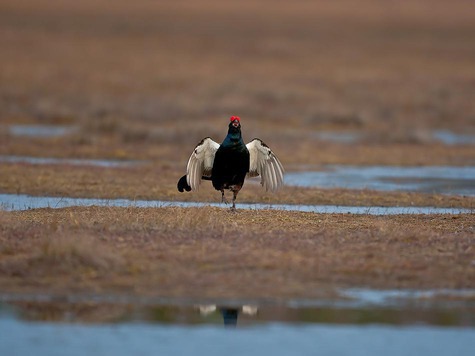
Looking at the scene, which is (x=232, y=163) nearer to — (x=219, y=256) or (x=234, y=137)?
(x=234, y=137)

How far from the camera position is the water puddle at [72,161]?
26.5m

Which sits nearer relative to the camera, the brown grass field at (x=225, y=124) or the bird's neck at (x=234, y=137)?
the brown grass field at (x=225, y=124)

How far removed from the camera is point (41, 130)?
36188 millimetres

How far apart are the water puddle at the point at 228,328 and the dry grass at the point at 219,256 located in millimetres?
380

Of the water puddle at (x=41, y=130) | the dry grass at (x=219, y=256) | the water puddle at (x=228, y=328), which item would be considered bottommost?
the water puddle at (x=228, y=328)

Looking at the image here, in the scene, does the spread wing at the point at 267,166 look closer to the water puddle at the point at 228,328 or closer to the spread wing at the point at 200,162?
the spread wing at the point at 200,162

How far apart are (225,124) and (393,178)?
45.2 feet

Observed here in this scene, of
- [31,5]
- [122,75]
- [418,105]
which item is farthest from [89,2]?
Result: [418,105]

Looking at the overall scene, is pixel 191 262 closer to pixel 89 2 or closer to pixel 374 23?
pixel 374 23

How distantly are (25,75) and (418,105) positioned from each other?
22103mm

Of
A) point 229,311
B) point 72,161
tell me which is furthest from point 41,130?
point 229,311

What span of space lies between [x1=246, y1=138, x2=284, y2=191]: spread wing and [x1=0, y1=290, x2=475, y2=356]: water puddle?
652 cm

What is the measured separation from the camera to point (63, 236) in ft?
42.8

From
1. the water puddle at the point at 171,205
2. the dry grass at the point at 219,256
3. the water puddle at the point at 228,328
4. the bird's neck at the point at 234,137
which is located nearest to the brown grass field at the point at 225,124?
the dry grass at the point at 219,256
